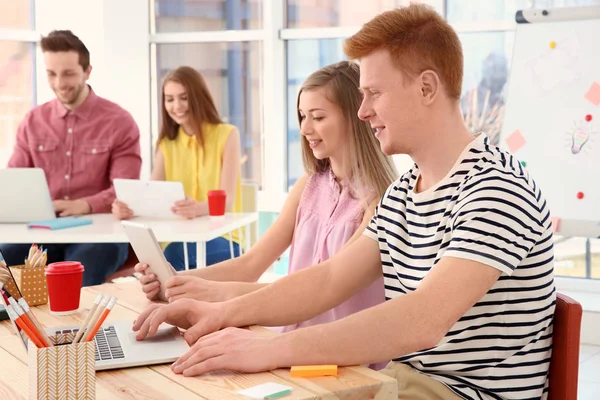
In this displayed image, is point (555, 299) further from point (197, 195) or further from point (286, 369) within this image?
point (197, 195)

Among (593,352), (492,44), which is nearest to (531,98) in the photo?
(492,44)

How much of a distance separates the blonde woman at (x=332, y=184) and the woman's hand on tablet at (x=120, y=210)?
3.93 ft

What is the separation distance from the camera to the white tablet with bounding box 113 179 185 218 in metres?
3.31

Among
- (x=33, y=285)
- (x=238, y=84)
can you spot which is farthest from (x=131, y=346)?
(x=238, y=84)

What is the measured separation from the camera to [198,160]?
4016 mm

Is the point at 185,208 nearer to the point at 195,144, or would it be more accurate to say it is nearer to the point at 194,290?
the point at 195,144

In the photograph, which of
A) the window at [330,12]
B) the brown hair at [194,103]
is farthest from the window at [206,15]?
the brown hair at [194,103]

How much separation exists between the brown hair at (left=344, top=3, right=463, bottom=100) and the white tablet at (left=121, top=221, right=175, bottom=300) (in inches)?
26.1

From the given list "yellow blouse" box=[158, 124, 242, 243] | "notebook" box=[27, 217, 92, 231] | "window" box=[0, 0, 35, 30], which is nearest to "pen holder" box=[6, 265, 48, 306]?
"notebook" box=[27, 217, 92, 231]

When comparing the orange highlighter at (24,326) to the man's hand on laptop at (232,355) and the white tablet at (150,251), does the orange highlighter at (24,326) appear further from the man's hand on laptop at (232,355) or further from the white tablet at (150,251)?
the white tablet at (150,251)

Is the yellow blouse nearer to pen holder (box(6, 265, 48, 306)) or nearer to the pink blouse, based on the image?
the pink blouse

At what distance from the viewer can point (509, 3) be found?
4570mm

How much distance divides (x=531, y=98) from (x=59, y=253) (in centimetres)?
233

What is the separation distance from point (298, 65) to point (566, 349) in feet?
13.5
